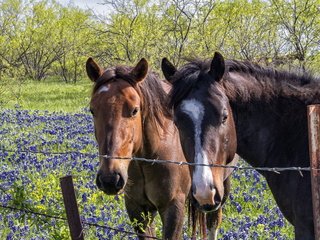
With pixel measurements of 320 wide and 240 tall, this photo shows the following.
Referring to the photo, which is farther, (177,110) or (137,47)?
(137,47)

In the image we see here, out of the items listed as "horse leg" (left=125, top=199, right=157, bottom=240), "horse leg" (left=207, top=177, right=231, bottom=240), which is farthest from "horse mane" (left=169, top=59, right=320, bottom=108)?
"horse leg" (left=207, top=177, right=231, bottom=240)

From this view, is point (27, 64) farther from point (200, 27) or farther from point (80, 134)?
point (80, 134)

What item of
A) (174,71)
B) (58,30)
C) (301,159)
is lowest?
(301,159)

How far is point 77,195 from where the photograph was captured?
5.74 metres

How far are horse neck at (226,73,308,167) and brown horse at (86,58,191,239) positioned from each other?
87 cm

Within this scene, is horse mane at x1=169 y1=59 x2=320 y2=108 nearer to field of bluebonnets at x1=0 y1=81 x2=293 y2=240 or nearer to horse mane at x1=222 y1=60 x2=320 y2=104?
horse mane at x1=222 y1=60 x2=320 y2=104

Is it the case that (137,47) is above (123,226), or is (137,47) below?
above

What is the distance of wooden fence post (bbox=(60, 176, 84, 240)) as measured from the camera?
12.1 feet

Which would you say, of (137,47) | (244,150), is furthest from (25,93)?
(244,150)

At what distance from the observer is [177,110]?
12.2 feet

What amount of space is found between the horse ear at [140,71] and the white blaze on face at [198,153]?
44.2 inches

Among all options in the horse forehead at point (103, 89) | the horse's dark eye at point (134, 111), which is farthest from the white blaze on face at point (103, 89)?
the horse's dark eye at point (134, 111)

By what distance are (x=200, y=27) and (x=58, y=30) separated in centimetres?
2738

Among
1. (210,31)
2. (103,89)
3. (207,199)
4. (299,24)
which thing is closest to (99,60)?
(210,31)
